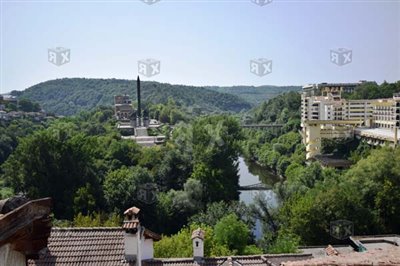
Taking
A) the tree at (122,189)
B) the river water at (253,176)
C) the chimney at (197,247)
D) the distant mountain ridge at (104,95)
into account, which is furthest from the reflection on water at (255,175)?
the distant mountain ridge at (104,95)

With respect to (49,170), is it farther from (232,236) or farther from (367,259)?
(367,259)

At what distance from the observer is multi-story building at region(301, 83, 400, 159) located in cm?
3900

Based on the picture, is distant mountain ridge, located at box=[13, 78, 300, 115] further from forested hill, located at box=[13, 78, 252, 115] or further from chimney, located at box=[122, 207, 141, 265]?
chimney, located at box=[122, 207, 141, 265]

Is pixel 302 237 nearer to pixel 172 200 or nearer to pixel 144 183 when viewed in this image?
pixel 172 200

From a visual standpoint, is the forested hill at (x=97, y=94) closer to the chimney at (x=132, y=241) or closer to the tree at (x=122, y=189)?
the tree at (x=122, y=189)

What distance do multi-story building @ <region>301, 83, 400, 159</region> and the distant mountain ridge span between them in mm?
55314

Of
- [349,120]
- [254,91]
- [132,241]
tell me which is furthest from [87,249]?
[254,91]

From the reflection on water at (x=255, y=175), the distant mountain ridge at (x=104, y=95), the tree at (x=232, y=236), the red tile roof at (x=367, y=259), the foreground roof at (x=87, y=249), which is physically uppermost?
the distant mountain ridge at (x=104, y=95)

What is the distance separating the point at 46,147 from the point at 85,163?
2603 millimetres

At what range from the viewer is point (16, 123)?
49.3 meters

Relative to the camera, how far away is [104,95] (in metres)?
107

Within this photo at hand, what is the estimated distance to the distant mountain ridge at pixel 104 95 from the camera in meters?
94.0

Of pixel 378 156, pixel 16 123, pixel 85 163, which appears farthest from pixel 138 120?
pixel 378 156

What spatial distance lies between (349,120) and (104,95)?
3012 inches
